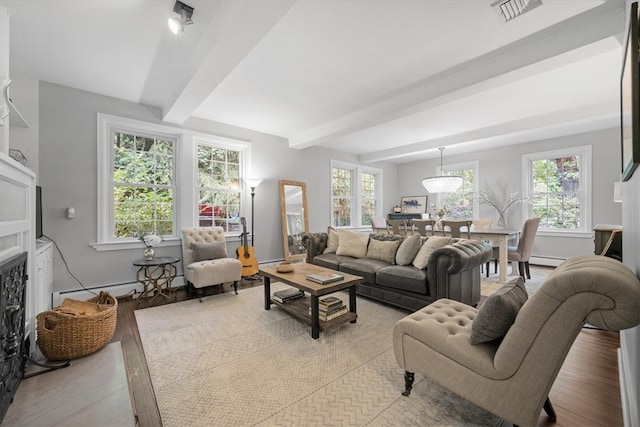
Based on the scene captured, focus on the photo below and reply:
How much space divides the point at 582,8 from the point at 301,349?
11.3 ft

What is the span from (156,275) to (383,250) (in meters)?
3.31

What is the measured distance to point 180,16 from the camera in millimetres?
1981

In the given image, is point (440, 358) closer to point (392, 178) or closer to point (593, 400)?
point (593, 400)

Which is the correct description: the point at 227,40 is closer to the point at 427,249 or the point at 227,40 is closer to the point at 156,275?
the point at 427,249

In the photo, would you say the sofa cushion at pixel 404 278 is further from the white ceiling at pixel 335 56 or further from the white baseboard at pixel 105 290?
the white baseboard at pixel 105 290

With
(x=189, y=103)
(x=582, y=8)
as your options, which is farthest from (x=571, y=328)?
(x=189, y=103)

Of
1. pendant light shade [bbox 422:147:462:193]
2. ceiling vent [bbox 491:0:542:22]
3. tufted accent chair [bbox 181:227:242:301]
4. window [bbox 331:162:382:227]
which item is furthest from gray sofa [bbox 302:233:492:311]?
window [bbox 331:162:382:227]

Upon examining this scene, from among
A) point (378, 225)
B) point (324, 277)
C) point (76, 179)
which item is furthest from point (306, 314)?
point (378, 225)

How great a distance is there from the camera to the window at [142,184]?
3729mm

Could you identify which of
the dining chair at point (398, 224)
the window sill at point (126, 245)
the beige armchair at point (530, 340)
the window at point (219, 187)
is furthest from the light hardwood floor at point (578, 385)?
the dining chair at point (398, 224)

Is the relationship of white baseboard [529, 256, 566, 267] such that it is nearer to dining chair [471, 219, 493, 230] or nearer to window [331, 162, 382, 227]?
dining chair [471, 219, 493, 230]

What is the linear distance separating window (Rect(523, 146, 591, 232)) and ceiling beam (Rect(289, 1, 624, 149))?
379cm

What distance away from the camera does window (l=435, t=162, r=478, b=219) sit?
250 inches

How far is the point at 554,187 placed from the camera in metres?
5.33
